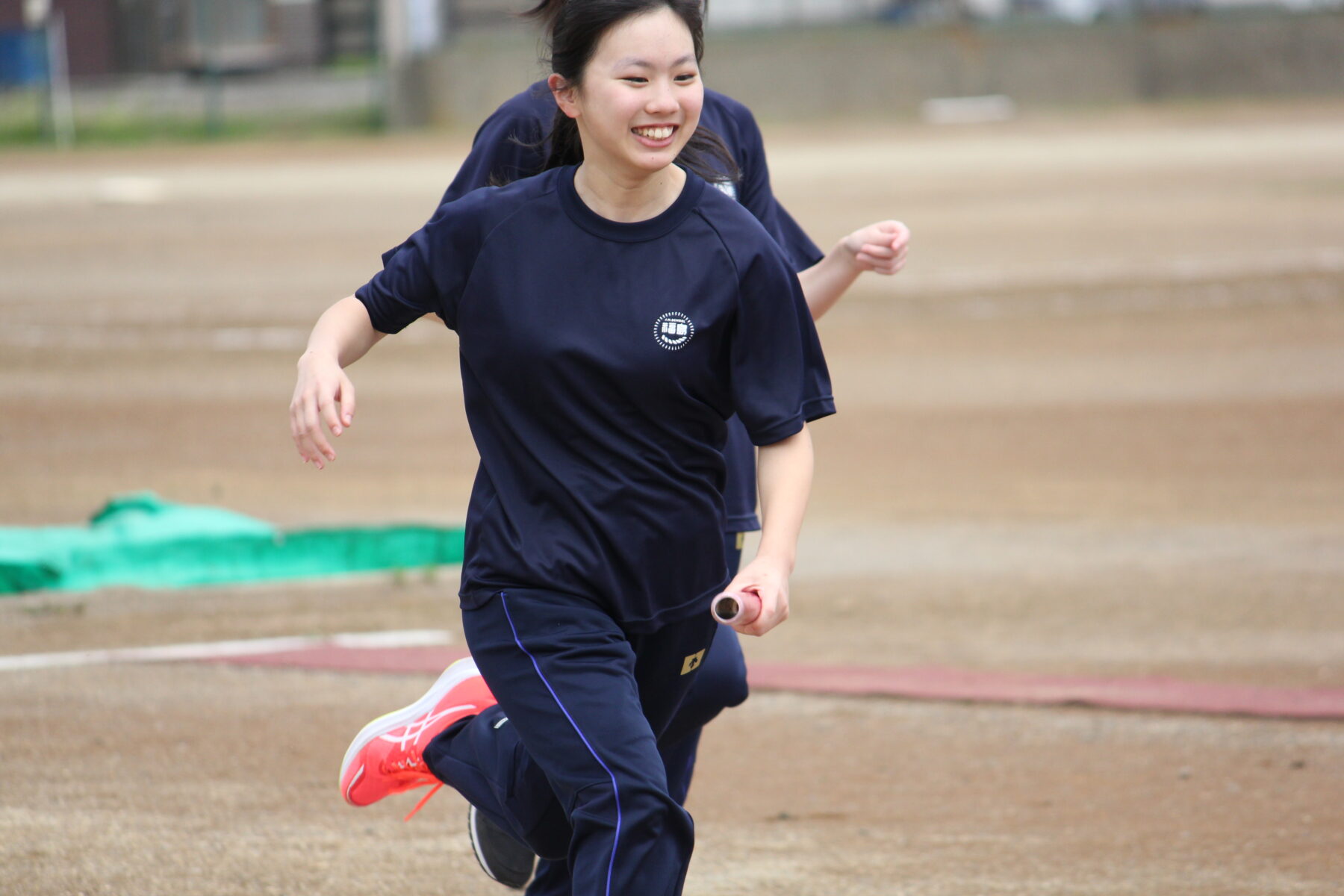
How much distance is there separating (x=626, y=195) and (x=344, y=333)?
467mm

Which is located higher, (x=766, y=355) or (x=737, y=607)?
(x=766, y=355)

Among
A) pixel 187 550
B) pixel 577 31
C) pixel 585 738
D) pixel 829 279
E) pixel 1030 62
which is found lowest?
pixel 1030 62

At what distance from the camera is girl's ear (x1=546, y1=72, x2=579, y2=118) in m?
2.66

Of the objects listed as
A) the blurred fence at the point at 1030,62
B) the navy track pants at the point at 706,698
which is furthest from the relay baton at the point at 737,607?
the blurred fence at the point at 1030,62

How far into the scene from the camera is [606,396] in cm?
256

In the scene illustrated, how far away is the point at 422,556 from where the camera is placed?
21.6ft

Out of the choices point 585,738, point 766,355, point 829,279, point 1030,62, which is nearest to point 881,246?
point 829,279

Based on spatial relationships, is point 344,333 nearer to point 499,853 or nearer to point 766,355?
point 766,355

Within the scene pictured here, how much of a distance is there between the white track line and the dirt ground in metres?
0.10

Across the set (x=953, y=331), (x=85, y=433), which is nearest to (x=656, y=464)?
(x=85, y=433)

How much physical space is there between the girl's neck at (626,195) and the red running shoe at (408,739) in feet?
2.75

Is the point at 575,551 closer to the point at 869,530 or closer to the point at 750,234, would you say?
the point at 750,234

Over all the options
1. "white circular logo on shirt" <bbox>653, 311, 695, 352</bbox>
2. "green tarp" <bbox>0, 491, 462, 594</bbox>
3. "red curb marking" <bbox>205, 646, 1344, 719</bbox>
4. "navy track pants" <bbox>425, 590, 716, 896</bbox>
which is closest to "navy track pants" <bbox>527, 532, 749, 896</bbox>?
"navy track pants" <bbox>425, 590, 716, 896</bbox>

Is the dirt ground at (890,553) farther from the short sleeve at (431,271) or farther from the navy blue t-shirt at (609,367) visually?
the short sleeve at (431,271)
